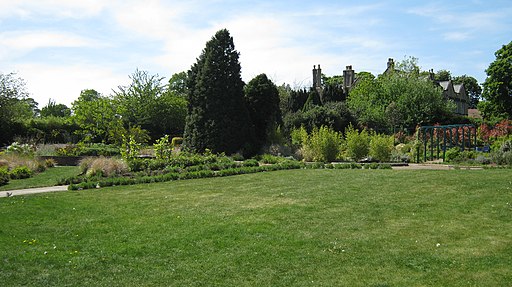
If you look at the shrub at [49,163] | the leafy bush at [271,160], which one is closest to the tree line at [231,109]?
the leafy bush at [271,160]

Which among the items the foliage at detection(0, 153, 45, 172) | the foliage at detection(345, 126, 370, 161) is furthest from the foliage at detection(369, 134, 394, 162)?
the foliage at detection(0, 153, 45, 172)

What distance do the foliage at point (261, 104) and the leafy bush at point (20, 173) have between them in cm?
1221

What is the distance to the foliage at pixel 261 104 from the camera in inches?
1017

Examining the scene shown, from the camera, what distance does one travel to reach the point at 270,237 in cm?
706

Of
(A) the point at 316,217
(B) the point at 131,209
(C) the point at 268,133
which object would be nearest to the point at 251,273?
(A) the point at 316,217

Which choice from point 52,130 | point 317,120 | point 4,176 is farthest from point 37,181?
point 52,130

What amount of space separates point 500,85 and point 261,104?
72.3 feet

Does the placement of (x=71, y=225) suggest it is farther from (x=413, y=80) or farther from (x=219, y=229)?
(x=413, y=80)

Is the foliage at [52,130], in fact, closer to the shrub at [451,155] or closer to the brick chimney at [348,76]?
the shrub at [451,155]

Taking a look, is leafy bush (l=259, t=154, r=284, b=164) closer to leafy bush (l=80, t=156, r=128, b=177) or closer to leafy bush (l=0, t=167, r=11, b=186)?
leafy bush (l=80, t=156, r=128, b=177)

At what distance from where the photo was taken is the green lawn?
5.59 metres

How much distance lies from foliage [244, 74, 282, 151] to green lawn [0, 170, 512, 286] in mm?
14635

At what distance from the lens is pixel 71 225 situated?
820cm

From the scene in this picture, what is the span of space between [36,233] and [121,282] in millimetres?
2959
